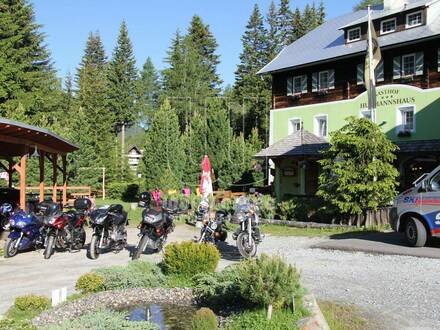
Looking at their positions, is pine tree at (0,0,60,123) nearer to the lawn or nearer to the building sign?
the building sign

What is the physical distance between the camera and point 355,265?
35.6 ft

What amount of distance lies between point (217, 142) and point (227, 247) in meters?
25.3

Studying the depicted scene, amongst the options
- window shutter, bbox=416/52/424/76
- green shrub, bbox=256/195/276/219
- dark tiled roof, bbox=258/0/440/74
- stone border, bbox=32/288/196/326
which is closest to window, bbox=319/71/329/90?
dark tiled roof, bbox=258/0/440/74

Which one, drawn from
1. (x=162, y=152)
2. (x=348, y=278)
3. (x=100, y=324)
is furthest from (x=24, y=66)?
(x=100, y=324)

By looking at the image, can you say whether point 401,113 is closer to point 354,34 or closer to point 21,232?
point 354,34

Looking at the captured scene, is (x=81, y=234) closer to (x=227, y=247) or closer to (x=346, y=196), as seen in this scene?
(x=227, y=247)

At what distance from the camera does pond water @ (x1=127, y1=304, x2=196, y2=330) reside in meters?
6.83

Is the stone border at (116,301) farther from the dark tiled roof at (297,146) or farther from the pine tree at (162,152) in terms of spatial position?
the pine tree at (162,152)

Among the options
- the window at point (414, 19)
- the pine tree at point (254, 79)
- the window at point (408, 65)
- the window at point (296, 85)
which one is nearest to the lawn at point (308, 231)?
the window at point (408, 65)

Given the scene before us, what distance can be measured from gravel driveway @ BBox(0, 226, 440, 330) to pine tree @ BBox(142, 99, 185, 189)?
77.6 ft

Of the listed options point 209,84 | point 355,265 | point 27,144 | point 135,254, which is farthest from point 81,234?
point 209,84

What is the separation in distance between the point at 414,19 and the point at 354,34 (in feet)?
11.5

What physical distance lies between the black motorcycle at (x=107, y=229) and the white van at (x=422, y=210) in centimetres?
651

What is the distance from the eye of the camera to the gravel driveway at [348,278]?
23.2ft
